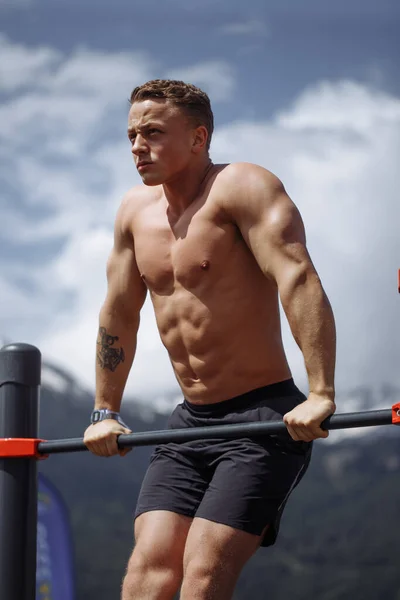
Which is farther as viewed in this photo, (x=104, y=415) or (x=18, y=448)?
(x=104, y=415)

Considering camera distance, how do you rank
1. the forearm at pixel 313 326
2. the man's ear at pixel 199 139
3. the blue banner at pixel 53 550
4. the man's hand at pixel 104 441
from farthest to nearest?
the blue banner at pixel 53 550, the man's ear at pixel 199 139, the man's hand at pixel 104 441, the forearm at pixel 313 326

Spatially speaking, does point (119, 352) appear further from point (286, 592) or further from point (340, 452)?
point (340, 452)

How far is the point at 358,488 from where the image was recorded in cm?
2022

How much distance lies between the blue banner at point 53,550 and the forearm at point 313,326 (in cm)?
446

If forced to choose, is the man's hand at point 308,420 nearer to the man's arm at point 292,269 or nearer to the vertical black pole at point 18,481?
the man's arm at point 292,269

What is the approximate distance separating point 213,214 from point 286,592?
1667cm

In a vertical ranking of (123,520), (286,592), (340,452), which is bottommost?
(286,592)

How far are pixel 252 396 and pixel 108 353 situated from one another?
1.66 feet

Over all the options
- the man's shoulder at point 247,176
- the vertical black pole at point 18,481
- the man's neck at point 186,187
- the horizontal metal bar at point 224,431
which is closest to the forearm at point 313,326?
the horizontal metal bar at point 224,431

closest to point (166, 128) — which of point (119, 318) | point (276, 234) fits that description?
point (276, 234)

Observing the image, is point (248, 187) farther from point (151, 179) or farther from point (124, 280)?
point (124, 280)

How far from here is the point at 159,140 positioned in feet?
8.30

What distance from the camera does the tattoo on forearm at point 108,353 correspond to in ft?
8.96

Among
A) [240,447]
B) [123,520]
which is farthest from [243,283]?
[123,520]
